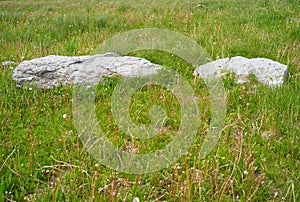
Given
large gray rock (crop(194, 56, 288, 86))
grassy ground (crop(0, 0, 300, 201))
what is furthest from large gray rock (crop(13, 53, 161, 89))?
large gray rock (crop(194, 56, 288, 86))

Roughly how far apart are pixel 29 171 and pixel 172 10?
10171 mm

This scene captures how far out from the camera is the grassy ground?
3.15 m

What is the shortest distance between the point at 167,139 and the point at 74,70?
2571mm

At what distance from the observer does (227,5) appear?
1259 cm

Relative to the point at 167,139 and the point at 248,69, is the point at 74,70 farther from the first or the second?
the point at 248,69

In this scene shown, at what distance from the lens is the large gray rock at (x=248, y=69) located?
5.50 m

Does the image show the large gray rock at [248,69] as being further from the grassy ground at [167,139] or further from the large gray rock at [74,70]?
the large gray rock at [74,70]

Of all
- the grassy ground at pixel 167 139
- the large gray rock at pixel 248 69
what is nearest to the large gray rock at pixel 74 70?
the grassy ground at pixel 167 139

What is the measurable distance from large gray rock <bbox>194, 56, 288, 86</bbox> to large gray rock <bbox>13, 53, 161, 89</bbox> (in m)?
0.97

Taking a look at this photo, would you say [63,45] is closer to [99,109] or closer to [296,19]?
[99,109]

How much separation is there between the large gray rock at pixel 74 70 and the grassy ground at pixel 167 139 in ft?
0.86

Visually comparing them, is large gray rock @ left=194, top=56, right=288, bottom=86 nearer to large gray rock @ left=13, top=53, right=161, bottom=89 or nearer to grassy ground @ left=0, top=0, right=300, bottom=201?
grassy ground @ left=0, top=0, right=300, bottom=201

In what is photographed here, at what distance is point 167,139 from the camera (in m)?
4.09

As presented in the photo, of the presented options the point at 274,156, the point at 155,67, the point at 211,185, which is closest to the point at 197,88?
the point at 155,67
